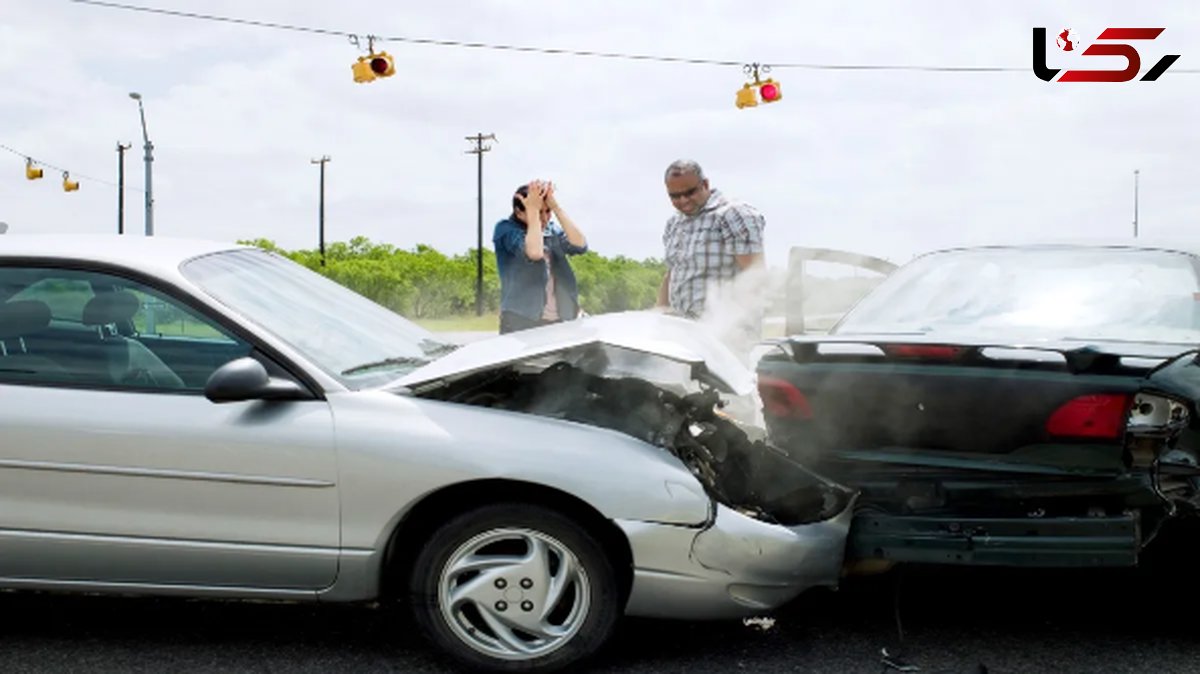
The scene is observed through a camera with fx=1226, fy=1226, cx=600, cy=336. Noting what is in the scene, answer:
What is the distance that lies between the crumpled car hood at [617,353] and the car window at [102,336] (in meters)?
0.63

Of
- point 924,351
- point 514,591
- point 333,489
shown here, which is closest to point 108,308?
point 333,489

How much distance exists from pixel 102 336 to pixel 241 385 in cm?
68

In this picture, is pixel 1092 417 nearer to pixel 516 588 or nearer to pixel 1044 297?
pixel 1044 297

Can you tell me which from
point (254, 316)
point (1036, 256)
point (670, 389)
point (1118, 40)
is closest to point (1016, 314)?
point (1036, 256)

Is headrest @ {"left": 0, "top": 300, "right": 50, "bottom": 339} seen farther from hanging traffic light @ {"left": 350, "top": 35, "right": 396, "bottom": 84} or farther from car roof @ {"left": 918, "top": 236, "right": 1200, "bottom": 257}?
hanging traffic light @ {"left": 350, "top": 35, "right": 396, "bottom": 84}

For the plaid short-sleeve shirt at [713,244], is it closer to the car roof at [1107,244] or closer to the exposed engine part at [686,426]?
the car roof at [1107,244]

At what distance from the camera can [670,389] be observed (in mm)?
4234

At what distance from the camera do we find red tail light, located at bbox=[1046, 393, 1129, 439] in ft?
11.6

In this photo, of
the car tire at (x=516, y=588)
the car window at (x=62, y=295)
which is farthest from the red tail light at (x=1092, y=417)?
the car window at (x=62, y=295)

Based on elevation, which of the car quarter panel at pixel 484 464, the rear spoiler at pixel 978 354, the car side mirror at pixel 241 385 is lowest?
the car quarter panel at pixel 484 464

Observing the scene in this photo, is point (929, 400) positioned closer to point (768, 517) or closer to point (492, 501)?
point (768, 517)

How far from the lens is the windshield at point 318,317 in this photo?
3.81 m

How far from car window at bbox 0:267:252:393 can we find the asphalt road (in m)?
0.88

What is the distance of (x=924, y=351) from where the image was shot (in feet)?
12.4
